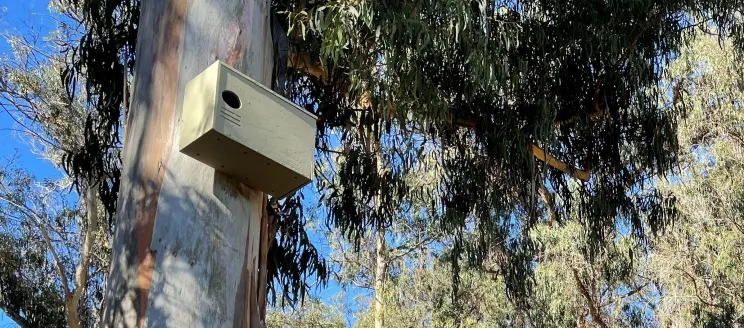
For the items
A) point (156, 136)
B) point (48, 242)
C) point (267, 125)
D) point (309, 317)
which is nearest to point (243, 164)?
point (267, 125)

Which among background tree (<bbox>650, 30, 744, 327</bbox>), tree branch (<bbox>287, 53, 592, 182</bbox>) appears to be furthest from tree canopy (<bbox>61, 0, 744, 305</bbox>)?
background tree (<bbox>650, 30, 744, 327</bbox>)

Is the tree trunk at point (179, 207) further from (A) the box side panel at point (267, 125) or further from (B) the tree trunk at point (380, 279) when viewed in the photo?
(B) the tree trunk at point (380, 279)

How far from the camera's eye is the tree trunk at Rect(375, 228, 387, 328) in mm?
12742

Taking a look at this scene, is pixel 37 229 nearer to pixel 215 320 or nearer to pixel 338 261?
pixel 338 261

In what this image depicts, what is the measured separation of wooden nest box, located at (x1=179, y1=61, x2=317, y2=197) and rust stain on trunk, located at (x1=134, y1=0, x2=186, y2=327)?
16 centimetres

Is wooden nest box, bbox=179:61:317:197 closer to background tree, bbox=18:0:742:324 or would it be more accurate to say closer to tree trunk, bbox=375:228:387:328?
background tree, bbox=18:0:742:324

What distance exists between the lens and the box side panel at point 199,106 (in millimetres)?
2104

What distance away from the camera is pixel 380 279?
13.1m

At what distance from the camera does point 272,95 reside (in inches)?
88.6

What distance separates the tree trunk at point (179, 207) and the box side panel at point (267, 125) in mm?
168

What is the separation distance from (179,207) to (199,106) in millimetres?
254

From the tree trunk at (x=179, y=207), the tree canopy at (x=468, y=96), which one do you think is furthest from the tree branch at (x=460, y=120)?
the tree trunk at (x=179, y=207)

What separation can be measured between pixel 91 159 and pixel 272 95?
2.44 meters

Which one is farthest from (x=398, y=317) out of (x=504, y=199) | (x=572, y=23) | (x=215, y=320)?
(x=215, y=320)
